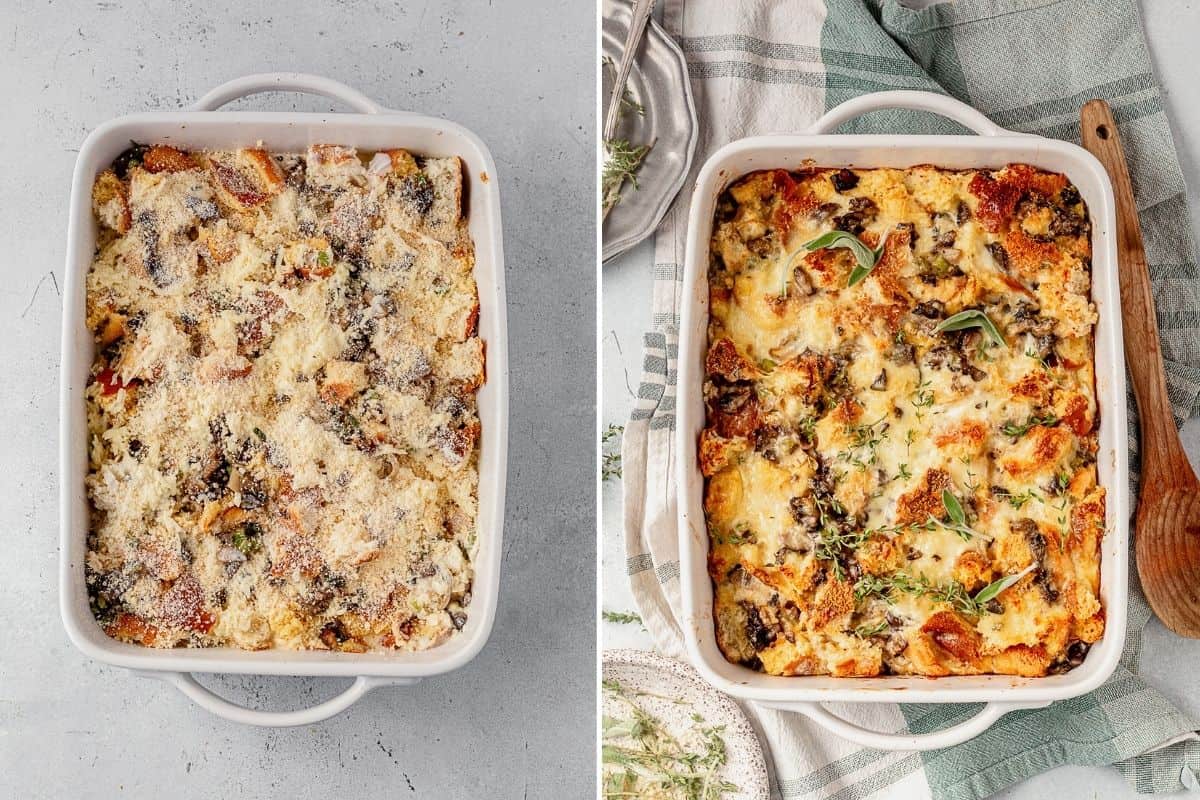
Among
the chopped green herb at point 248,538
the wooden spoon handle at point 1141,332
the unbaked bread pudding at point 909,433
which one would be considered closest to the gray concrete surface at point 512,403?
the chopped green herb at point 248,538

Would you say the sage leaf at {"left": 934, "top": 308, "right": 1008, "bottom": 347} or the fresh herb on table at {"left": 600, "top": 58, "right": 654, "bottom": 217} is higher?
the fresh herb on table at {"left": 600, "top": 58, "right": 654, "bottom": 217}

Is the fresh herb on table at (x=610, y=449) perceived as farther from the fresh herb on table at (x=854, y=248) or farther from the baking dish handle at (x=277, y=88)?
the baking dish handle at (x=277, y=88)

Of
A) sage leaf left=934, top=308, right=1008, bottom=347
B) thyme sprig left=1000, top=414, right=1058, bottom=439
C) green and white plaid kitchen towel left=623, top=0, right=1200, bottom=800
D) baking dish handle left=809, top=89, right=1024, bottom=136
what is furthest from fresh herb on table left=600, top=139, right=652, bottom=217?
thyme sprig left=1000, top=414, right=1058, bottom=439

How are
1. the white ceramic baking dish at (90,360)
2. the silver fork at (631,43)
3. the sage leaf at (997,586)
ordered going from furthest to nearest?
the silver fork at (631,43), the white ceramic baking dish at (90,360), the sage leaf at (997,586)

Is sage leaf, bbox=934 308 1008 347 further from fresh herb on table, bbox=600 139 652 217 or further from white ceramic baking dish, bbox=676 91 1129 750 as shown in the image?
fresh herb on table, bbox=600 139 652 217

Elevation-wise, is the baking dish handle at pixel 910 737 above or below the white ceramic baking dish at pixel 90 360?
below

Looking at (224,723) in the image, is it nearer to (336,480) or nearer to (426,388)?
(336,480)

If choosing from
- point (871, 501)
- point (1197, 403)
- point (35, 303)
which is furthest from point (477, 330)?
point (1197, 403)
